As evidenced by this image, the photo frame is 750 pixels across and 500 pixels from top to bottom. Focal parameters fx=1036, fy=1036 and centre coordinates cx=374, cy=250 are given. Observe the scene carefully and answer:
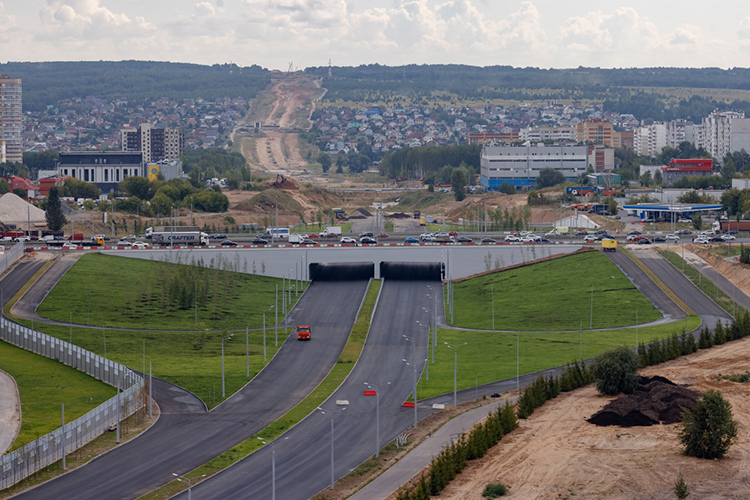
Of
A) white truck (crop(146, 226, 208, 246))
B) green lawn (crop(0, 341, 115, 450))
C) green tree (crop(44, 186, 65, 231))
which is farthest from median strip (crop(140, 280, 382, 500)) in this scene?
green tree (crop(44, 186, 65, 231))

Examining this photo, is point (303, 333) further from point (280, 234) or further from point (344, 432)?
point (280, 234)

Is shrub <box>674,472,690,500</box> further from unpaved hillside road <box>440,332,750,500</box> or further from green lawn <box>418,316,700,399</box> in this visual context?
green lawn <box>418,316,700,399</box>

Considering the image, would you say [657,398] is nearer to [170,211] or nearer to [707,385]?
[707,385]

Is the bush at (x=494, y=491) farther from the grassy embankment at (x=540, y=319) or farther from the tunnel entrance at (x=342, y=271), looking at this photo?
the tunnel entrance at (x=342, y=271)

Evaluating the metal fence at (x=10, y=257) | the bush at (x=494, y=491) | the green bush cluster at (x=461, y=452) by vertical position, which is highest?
the metal fence at (x=10, y=257)

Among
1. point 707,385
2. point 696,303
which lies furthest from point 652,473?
point 696,303

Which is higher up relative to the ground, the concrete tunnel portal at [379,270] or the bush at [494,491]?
the concrete tunnel portal at [379,270]

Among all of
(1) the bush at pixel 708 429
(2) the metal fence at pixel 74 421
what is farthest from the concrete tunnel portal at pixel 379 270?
(1) the bush at pixel 708 429
